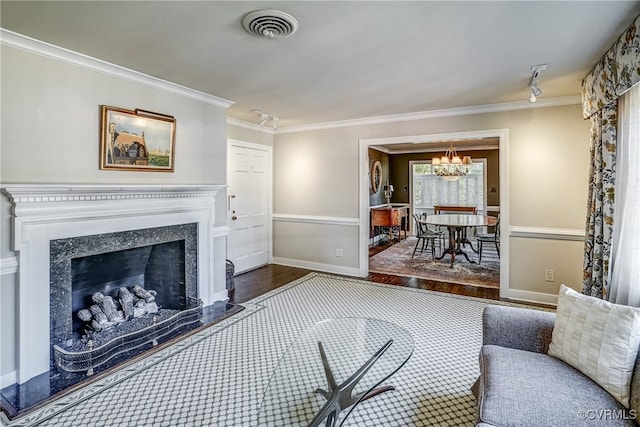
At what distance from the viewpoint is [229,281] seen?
14.3 ft

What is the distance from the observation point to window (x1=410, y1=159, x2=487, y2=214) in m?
9.23

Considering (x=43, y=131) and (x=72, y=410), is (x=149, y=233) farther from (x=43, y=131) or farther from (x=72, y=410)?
(x=72, y=410)

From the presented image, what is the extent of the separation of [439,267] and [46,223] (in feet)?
17.2

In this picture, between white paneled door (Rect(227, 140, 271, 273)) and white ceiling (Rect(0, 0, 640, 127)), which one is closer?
white ceiling (Rect(0, 0, 640, 127))

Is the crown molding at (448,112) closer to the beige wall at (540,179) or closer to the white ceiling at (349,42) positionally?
the beige wall at (540,179)

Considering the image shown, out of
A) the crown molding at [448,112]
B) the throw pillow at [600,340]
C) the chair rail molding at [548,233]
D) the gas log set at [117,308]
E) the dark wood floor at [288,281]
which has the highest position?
the crown molding at [448,112]

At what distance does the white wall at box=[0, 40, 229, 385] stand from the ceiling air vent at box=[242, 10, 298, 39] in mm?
1504

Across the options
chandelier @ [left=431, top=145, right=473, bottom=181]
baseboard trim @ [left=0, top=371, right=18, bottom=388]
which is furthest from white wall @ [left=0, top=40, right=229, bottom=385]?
chandelier @ [left=431, top=145, right=473, bottom=181]

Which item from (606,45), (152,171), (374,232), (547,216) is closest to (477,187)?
(374,232)

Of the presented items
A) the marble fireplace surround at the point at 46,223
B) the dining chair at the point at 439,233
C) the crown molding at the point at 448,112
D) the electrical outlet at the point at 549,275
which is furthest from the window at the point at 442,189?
the marble fireplace surround at the point at 46,223

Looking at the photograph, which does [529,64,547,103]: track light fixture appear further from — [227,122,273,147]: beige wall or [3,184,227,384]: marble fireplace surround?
[227,122,273,147]: beige wall

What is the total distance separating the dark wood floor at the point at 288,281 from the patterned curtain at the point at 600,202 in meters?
1.28

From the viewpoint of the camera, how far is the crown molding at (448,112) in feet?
12.5

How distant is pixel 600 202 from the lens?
288 centimetres
